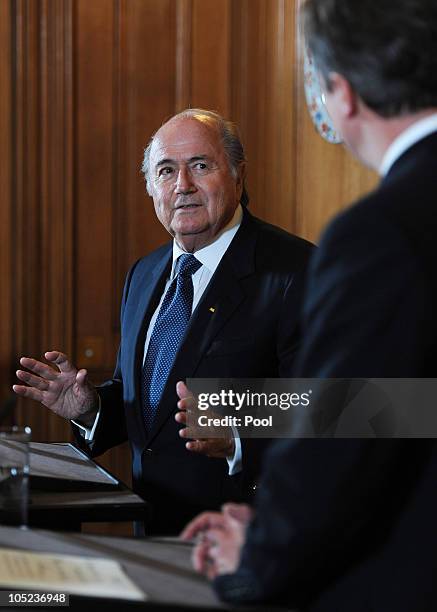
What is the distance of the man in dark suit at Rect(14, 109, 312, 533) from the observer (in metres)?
2.42

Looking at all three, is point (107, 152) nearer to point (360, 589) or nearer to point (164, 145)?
point (164, 145)

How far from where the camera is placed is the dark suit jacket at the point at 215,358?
7.91 feet

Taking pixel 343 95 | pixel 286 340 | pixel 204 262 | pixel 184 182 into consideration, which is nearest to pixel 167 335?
pixel 204 262

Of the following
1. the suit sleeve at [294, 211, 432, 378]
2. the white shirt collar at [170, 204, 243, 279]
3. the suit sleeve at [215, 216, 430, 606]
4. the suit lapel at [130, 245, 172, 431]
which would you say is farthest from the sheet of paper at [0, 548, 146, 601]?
the white shirt collar at [170, 204, 243, 279]

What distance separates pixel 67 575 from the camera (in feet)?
3.96

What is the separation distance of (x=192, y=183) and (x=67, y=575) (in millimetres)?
1687

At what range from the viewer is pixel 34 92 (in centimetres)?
432

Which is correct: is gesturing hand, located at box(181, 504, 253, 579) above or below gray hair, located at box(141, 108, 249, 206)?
below

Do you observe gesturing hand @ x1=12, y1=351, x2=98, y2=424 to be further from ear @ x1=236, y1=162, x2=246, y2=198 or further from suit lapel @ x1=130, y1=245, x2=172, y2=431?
ear @ x1=236, y1=162, x2=246, y2=198

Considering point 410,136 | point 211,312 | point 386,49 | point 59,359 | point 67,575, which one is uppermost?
point 386,49

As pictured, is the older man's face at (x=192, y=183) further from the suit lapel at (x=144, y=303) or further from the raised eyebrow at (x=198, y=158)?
the suit lapel at (x=144, y=303)

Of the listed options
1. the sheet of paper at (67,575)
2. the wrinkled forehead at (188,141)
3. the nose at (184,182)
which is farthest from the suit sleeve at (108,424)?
the sheet of paper at (67,575)

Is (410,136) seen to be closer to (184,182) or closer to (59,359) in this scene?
(59,359)

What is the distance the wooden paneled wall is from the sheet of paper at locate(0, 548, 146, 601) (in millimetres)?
3045
